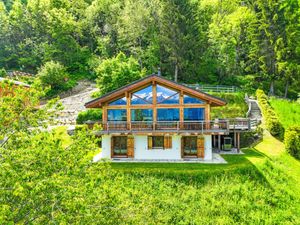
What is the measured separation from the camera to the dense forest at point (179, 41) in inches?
1647

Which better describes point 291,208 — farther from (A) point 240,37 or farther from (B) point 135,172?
(A) point 240,37

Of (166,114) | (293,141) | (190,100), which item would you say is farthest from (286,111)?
(166,114)

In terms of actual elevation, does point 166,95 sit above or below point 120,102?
above

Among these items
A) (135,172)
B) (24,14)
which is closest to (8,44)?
(24,14)

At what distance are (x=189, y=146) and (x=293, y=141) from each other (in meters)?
9.34

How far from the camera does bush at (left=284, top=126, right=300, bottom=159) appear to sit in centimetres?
2441

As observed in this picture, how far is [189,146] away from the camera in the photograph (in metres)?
22.2

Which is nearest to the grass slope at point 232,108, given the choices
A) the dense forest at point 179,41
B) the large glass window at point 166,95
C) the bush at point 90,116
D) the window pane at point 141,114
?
the dense forest at point 179,41

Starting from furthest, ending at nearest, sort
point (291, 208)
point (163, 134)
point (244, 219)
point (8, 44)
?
point (8, 44), point (163, 134), point (291, 208), point (244, 219)

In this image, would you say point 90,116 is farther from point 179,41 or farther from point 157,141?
point 179,41

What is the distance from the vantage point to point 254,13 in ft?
152

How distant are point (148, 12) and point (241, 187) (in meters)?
33.7

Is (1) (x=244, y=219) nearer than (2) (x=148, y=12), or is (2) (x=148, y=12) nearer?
(1) (x=244, y=219)

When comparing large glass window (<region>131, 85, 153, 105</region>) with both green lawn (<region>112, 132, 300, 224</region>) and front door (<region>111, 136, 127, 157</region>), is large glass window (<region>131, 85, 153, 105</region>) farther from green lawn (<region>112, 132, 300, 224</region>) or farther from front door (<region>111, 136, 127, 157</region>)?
green lawn (<region>112, 132, 300, 224</region>)
